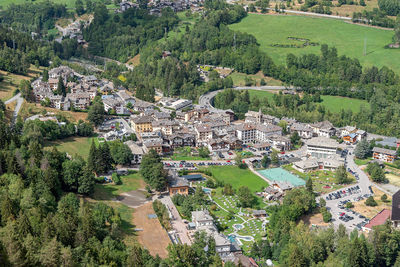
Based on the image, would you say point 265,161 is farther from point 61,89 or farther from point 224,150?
point 61,89

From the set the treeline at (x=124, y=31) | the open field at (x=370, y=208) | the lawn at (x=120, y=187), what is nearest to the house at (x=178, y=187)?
the lawn at (x=120, y=187)

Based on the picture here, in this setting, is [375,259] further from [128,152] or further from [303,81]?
[303,81]

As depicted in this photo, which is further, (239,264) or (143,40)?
(143,40)

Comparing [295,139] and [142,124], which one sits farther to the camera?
[142,124]

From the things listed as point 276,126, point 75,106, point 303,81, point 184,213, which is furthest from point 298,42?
point 184,213

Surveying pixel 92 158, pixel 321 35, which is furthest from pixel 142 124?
pixel 321 35

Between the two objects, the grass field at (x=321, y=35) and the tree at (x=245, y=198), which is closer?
the tree at (x=245, y=198)

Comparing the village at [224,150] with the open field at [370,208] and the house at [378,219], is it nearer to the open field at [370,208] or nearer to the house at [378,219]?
the house at [378,219]
